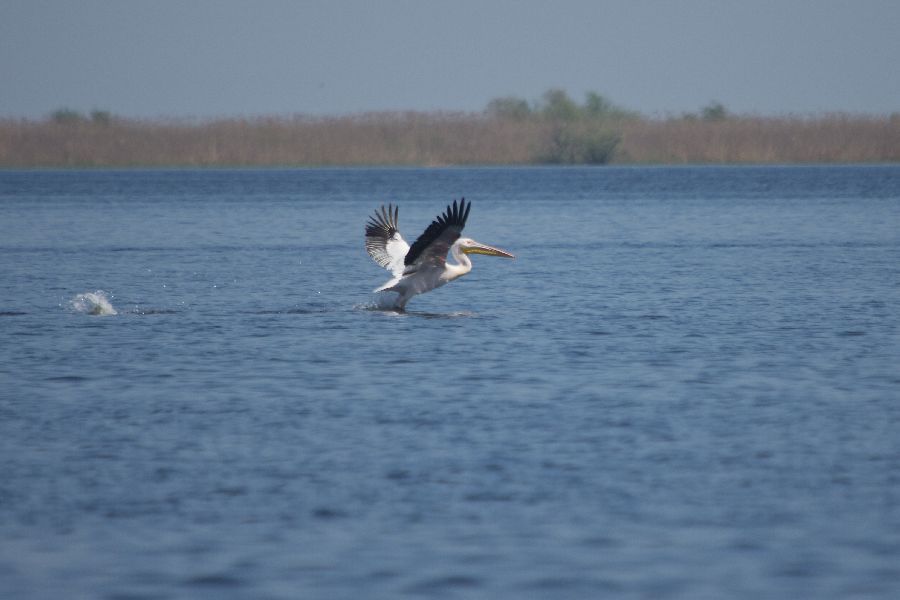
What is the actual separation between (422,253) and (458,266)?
75 cm

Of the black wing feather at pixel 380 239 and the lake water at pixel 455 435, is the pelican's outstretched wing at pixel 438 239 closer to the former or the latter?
the lake water at pixel 455 435

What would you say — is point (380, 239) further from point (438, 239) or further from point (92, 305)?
point (92, 305)

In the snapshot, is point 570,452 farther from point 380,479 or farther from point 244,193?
point 244,193

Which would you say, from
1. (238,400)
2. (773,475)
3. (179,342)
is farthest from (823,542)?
(179,342)

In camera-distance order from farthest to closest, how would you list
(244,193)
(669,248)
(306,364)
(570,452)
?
(244,193) → (669,248) → (306,364) → (570,452)

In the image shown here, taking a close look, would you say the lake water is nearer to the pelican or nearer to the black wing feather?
the pelican

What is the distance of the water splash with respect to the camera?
541 inches

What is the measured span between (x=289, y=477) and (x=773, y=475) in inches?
89.5

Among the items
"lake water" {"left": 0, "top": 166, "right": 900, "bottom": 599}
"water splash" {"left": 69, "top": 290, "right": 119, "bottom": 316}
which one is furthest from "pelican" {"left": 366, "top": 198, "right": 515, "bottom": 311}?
"water splash" {"left": 69, "top": 290, "right": 119, "bottom": 316}

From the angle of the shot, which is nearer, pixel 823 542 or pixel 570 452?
pixel 823 542

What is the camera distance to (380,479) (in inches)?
271

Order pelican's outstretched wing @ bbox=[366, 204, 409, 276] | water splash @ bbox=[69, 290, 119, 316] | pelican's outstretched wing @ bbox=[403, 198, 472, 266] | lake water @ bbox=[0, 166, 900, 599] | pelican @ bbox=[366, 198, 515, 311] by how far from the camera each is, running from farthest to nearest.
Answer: pelican's outstretched wing @ bbox=[366, 204, 409, 276] → water splash @ bbox=[69, 290, 119, 316] → pelican @ bbox=[366, 198, 515, 311] → pelican's outstretched wing @ bbox=[403, 198, 472, 266] → lake water @ bbox=[0, 166, 900, 599]

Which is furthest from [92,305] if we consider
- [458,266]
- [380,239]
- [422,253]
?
[458,266]

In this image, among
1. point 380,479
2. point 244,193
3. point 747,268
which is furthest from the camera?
point 244,193
